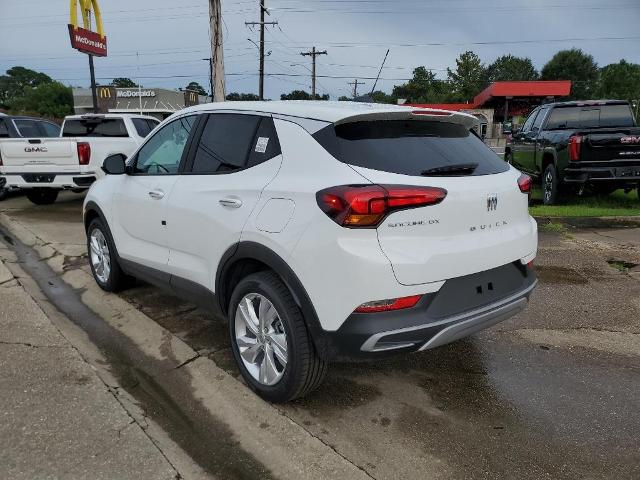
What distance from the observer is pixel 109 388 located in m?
3.21

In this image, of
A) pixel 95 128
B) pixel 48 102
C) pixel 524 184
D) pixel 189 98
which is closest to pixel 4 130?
pixel 95 128

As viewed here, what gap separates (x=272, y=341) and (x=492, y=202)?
1462 millimetres

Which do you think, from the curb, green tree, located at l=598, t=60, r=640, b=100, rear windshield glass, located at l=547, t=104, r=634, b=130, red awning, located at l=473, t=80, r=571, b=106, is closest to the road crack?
the curb

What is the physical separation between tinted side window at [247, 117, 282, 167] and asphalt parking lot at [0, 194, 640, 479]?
1.41m

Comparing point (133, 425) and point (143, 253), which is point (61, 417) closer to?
point (133, 425)

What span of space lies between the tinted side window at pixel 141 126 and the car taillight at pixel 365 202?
8.89m

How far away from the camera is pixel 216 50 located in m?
14.8

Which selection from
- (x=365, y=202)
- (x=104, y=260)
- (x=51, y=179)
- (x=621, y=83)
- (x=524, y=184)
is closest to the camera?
(x=365, y=202)

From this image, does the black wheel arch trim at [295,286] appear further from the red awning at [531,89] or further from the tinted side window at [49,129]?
the red awning at [531,89]

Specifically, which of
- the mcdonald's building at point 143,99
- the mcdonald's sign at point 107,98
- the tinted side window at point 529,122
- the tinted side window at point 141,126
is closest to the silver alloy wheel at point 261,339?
the tinted side window at point 141,126

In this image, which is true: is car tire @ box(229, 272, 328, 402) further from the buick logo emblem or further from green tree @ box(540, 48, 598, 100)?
green tree @ box(540, 48, 598, 100)

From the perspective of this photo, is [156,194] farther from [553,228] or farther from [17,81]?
[17,81]

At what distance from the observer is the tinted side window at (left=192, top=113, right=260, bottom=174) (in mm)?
3268

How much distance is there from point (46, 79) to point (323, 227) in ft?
516
